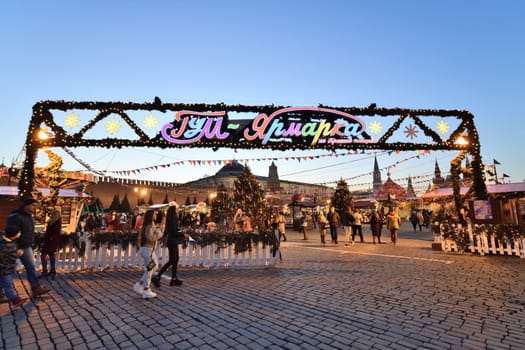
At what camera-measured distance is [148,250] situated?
5.53 meters

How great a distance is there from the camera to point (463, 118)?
11.5 m

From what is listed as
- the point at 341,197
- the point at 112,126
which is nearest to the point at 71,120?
the point at 112,126

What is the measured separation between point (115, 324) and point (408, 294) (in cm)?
528

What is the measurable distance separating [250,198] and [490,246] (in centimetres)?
1352

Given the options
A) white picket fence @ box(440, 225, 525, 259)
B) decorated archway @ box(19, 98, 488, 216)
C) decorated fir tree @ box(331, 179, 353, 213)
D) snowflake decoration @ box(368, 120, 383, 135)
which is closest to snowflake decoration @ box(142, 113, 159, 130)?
decorated archway @ box(19, 98, 488, 216)

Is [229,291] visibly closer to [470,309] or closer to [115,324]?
[115,324]

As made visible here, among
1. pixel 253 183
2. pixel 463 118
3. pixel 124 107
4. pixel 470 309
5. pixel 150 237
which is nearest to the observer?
pixel 470 309

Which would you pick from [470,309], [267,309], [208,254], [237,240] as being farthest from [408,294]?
[208,254]

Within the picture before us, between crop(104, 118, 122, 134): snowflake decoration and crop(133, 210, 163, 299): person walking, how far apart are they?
562 cm

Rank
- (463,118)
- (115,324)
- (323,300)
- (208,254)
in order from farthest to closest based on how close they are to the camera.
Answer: (463,118) → (208,254) → (323,300) → (115,324)

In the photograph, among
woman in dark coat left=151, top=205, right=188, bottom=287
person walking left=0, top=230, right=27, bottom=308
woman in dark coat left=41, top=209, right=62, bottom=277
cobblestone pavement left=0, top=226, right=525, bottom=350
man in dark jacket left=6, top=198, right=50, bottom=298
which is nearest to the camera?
cobblestone pavement left=0, top=226, right=525, bottom=350

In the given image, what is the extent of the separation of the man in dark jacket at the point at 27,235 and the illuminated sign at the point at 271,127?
497 cm

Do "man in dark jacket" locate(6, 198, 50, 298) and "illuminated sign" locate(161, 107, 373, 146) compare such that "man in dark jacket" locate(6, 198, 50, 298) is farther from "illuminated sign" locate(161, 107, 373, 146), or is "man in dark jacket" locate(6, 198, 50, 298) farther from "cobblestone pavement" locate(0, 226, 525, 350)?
"illuminated sign" locate(161, 107, 373, 146)

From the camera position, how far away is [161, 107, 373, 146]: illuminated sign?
9.97 m
